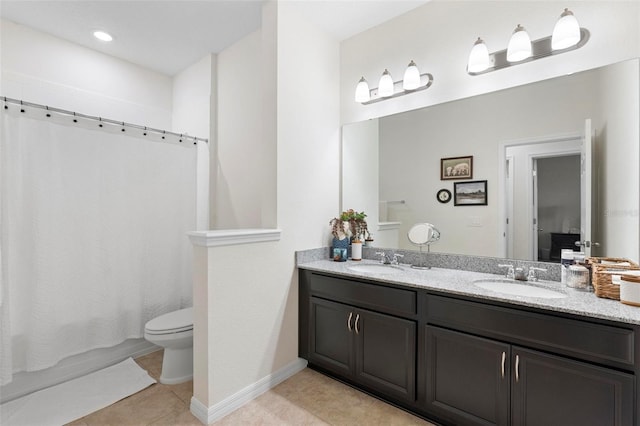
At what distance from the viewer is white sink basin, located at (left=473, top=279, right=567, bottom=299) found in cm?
156

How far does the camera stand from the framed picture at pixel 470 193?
79.2 inches

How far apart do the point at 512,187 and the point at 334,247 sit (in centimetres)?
127

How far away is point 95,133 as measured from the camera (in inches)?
92.8

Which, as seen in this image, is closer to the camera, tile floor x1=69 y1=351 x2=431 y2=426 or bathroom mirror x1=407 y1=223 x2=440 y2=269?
tile floor x1=69 y1=351 x2=431 y2=426

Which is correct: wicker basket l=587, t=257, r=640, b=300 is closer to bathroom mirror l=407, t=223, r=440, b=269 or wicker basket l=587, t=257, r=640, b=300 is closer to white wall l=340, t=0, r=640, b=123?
bathroom mirror l=407, t=223, r=440, b=269

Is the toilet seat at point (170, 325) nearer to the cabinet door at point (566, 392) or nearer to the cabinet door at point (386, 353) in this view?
the cabinet door at point (386, 353)

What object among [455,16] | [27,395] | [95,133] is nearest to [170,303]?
[27,395]

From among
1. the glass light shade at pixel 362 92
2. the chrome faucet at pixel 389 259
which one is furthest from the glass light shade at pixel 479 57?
the chrome faucet at pixel 389 259

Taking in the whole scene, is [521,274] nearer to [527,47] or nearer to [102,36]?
[527,47]

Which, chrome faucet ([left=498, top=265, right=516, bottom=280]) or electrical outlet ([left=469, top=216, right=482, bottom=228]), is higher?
electrical outlet ([left=469, top=216, right=482, bottom=228])

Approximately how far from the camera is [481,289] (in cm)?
158

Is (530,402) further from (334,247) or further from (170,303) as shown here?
(170,303)

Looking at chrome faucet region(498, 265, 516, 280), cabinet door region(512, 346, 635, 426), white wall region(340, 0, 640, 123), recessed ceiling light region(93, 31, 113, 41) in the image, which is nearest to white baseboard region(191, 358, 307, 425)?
cabinet door region(512, 346, 635, 426)

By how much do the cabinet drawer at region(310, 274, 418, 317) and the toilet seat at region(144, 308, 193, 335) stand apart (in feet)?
3.05
